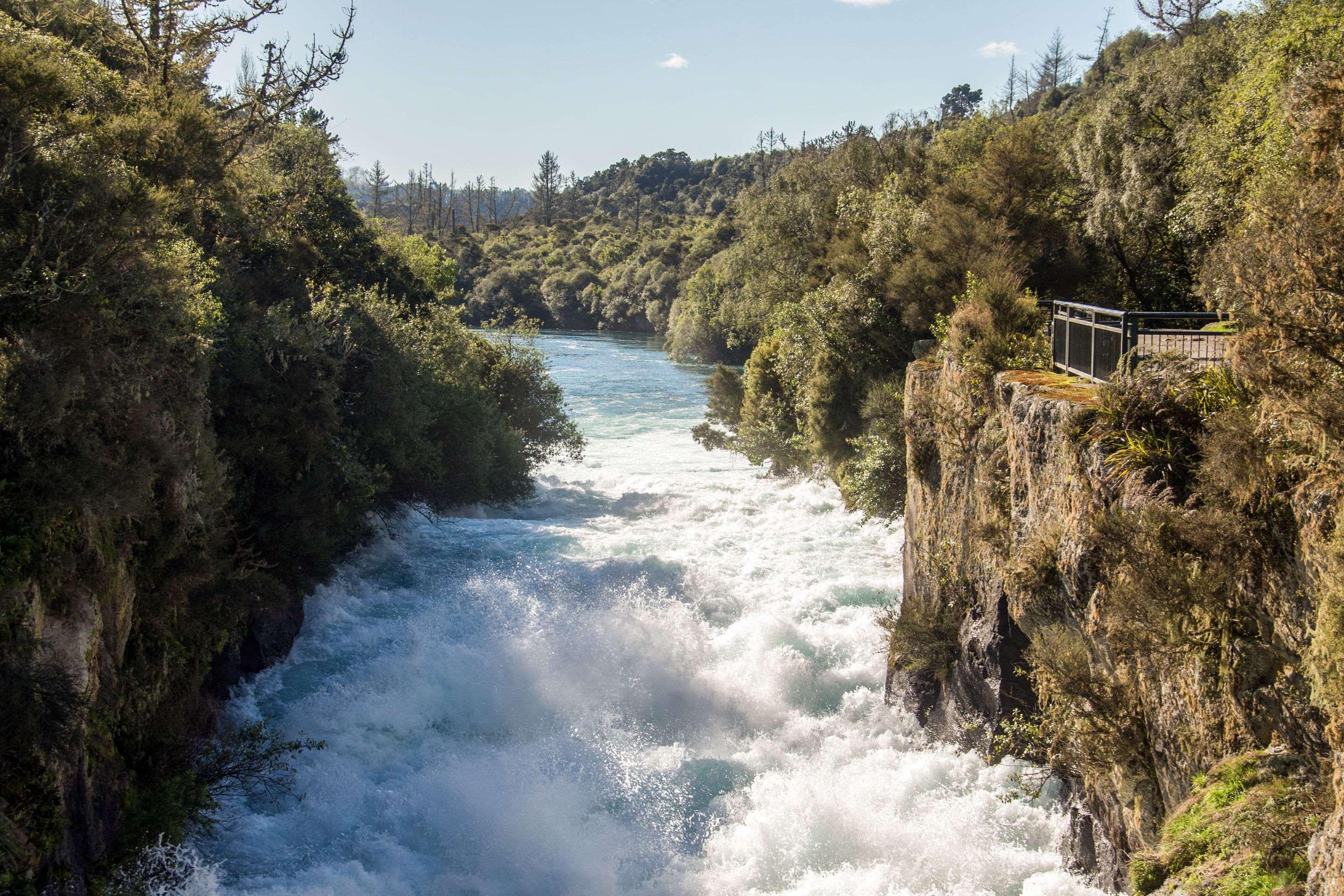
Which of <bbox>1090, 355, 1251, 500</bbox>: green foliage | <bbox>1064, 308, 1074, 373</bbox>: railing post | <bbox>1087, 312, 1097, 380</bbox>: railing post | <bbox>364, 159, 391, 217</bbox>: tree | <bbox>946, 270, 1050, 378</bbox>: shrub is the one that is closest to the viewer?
<bbox>1090, 355, 1251, 500</bbox>: green foliage

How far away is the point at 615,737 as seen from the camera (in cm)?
1338

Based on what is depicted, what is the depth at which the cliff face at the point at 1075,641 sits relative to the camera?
6.02 m

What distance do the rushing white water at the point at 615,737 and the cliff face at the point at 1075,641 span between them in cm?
109

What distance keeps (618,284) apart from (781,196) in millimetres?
55234

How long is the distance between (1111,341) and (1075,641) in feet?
11.1

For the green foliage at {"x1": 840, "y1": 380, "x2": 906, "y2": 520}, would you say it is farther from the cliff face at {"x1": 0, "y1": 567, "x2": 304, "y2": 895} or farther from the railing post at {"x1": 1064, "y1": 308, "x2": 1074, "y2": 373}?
the cliff face at {"x1": 0, "y1": 567, "x2": 304, "y2": 895}

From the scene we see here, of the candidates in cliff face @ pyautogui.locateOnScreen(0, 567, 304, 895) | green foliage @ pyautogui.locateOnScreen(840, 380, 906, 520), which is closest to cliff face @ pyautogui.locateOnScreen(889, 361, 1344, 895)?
green foliage @ pyautogui.locateOnScreen(840, 380, 906, 520)

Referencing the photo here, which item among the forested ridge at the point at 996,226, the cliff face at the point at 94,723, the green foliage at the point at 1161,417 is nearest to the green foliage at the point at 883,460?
the forested ridge at the point at 996,226

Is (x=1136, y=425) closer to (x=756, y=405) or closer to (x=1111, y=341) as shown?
(x=1111, y=341)

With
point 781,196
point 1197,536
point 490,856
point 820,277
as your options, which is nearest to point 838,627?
point 490,856

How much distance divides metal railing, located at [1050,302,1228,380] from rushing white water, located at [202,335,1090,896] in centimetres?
530

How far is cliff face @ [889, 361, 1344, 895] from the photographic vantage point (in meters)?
6.02

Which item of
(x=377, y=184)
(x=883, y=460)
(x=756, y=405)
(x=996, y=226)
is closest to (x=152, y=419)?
(x=883, y=460)

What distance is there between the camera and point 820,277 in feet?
99.4
